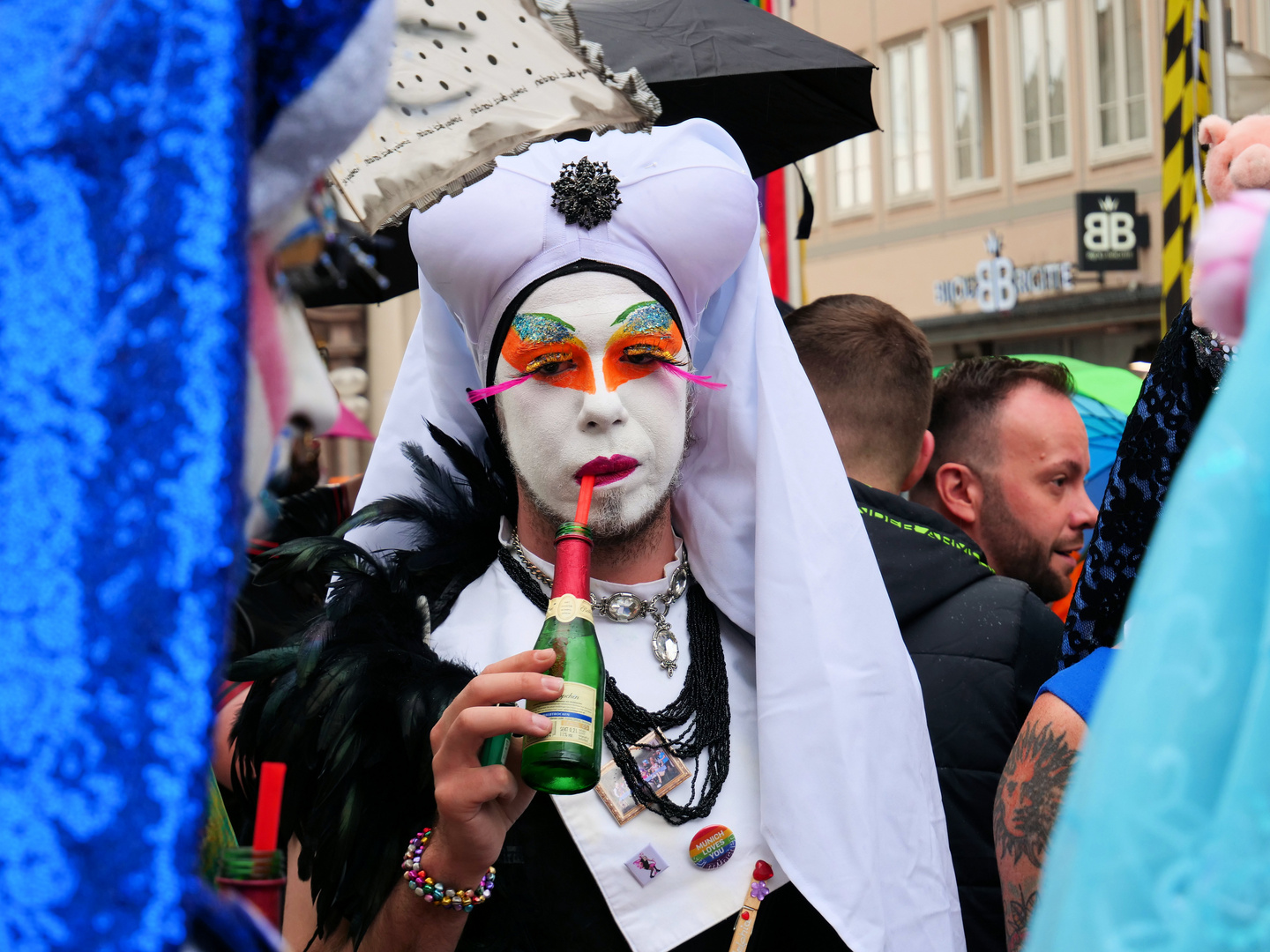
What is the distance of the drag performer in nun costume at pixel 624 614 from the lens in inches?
69.2

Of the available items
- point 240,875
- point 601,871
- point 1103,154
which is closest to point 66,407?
point 240,875

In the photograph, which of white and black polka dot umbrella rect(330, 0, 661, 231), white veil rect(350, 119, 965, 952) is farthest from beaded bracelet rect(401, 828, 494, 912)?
white and black polka dot umbrella rect(330, 0, 661, 231)

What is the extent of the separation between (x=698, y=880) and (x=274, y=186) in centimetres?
138

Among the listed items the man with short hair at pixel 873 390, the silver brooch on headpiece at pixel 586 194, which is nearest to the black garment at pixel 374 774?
the silver brooch on headpiece at pixel 586 194

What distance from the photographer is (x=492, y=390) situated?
1.98 meters

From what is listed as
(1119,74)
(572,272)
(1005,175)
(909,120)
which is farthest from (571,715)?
(909,120)

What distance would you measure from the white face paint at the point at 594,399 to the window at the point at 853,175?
1470cm

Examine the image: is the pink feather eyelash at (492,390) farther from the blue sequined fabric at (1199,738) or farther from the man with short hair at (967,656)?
A: the blue sequined fabric at (1199,738)

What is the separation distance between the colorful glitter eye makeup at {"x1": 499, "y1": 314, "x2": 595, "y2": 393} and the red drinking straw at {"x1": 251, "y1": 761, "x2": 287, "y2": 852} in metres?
0.74

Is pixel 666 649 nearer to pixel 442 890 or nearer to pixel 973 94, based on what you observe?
pixel 442 890

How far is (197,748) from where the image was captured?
1.80 ft

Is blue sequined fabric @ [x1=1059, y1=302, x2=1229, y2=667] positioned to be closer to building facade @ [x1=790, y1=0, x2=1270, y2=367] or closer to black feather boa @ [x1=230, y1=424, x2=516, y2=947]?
black feather boa @ [x1=230, y1=424, x2=516, y2=947]

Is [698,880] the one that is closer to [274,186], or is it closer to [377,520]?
Answer: [377,520]

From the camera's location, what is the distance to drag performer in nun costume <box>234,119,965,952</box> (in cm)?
176
